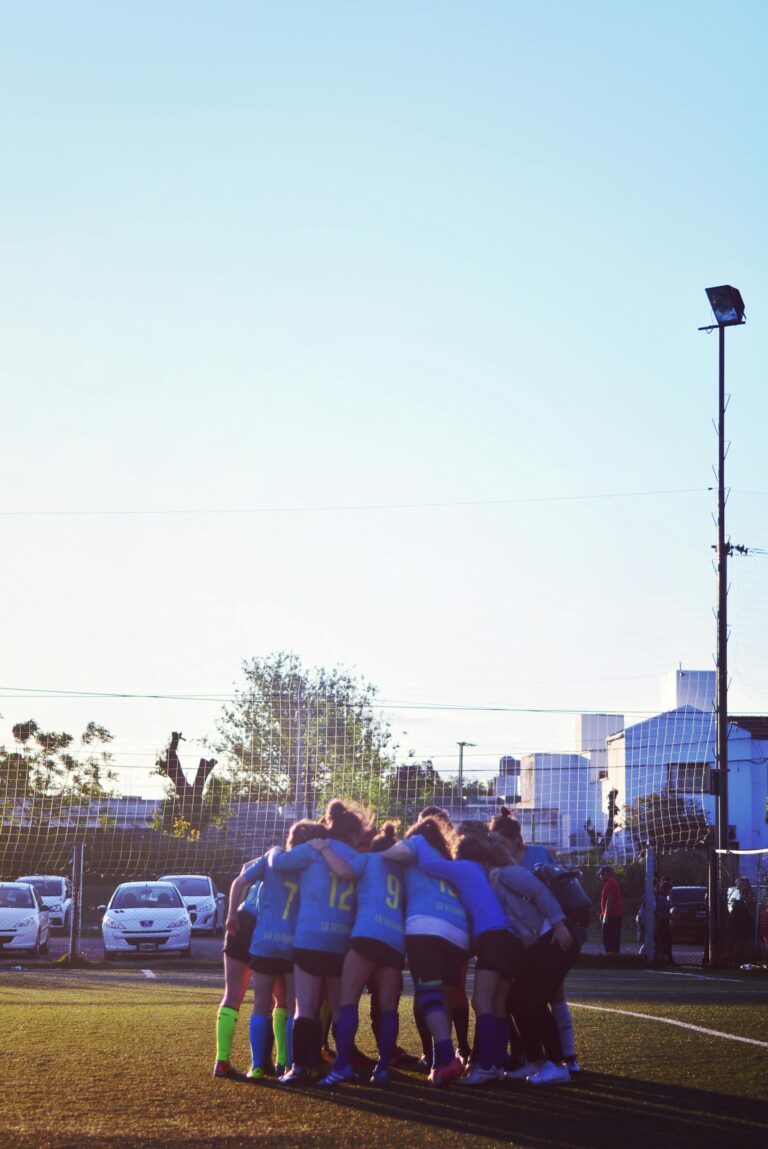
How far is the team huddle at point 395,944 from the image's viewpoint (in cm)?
886

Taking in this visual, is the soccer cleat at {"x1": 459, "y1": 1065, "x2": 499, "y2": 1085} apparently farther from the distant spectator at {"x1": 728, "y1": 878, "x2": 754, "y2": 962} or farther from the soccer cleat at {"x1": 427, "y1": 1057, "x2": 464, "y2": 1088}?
the distant spectator at {"x1": 728, "y1": 878, "x2": 754, "y2": 962}

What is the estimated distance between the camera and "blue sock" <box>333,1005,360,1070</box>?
8836 mm

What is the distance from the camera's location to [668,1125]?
293 inches

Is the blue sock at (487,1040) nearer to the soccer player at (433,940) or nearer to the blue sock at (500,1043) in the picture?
the blue sock at (500,1043)

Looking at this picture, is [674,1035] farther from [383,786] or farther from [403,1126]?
[383,786]

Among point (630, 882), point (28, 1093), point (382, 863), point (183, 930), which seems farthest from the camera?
point (630, 882)

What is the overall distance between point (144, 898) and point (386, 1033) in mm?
20218

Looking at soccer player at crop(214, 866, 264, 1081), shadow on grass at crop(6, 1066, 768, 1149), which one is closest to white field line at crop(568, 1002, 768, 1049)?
shadow on grass at crop(6, 1066, 768, 1149)

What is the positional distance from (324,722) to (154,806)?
573 cm

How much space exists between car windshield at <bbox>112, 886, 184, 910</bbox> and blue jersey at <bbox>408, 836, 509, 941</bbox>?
1992cm

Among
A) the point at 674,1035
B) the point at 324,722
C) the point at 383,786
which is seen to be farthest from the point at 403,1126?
the point at 324,722

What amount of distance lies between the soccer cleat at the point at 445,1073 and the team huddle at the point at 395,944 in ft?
0.03

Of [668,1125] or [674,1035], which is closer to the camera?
[668,1125]

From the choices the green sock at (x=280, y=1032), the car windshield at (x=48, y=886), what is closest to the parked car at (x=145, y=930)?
the car windshield at (x=48, y=886)
